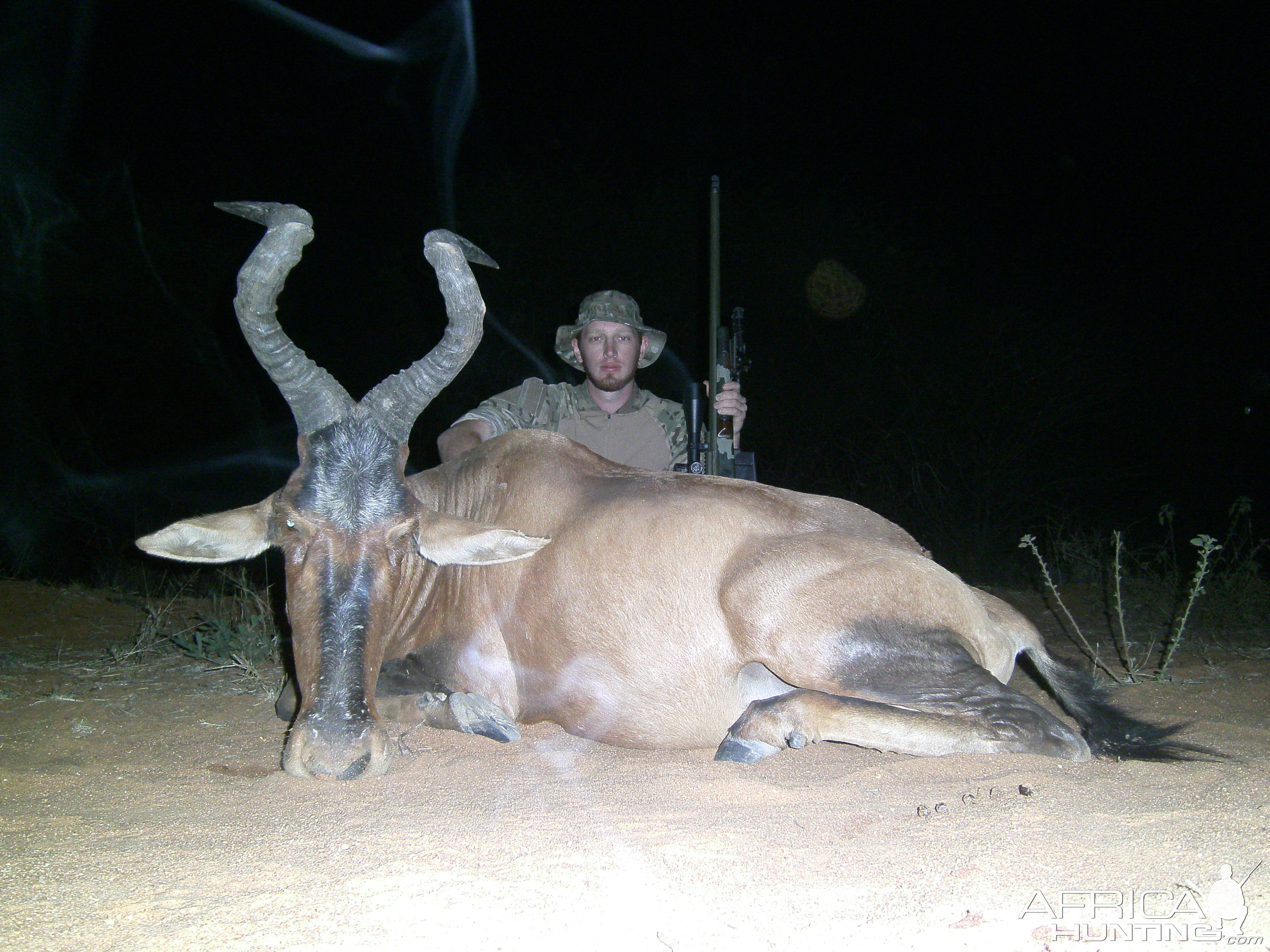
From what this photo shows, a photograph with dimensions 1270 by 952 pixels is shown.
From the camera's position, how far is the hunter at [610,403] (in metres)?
6.34

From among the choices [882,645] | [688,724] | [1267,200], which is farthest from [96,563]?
[1267,200]

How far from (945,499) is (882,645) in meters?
10.1

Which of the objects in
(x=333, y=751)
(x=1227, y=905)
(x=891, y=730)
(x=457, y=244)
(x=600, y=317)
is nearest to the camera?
(x=1227, y=905)

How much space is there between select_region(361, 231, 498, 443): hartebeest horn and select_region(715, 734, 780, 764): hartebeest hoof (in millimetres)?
1898

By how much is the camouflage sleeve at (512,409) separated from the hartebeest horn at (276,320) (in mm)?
2044

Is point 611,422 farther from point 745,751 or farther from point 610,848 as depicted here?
point 610,848

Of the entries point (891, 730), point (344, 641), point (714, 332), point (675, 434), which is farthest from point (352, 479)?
point (675, 434)

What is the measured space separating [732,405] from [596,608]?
9.34ft

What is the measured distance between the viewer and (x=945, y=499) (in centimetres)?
1309

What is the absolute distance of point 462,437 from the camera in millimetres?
5602

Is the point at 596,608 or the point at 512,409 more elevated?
the point at 512,409

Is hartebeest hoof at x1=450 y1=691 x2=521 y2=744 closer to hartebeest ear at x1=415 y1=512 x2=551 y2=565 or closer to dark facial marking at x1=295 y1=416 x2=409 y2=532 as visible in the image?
hartebeest ear at x1=415 y1=512 x2=551 y2=565

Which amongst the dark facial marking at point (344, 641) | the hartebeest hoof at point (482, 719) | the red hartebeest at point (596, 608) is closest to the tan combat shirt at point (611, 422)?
the red hartebeest at point (596, 608)

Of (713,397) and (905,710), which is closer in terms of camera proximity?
(905,710)
